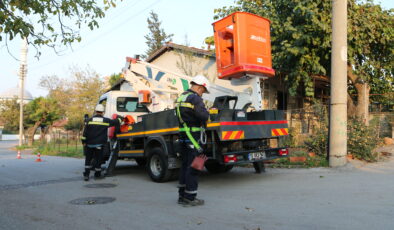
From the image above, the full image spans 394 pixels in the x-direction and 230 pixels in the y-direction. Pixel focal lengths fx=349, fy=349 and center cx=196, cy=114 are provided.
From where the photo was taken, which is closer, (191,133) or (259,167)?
(191,133)

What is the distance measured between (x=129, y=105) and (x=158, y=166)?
282 cm

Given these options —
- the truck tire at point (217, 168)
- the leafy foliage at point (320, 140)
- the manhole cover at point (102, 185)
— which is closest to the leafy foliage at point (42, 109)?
the manhole cover at point (102, 185)

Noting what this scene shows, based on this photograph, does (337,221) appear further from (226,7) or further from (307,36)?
(226,7)

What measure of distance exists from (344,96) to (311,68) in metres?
4.23

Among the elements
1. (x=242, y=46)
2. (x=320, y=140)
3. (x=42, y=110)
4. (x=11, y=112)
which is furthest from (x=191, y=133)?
(x=11, y=112)

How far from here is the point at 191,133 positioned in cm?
525

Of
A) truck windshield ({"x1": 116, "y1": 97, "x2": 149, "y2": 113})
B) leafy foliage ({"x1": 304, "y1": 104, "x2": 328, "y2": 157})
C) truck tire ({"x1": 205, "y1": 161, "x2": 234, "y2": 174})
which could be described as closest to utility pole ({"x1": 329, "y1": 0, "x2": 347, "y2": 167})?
leafy foliage ({"x1": 304, "y1": 104, "x2": 328, "y2": 157})

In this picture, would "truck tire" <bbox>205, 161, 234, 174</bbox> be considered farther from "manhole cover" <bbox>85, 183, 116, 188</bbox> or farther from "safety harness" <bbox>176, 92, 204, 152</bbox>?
"safety harness" <bbox>176, 92, 204, 152</bbox>

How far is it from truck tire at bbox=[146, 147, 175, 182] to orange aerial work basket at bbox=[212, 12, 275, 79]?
2106 mm

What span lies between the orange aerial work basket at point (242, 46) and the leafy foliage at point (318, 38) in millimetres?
4862

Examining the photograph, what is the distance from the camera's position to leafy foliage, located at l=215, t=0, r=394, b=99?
11.7 metres

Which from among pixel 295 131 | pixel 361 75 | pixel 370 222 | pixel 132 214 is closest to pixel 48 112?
pixel 295 131

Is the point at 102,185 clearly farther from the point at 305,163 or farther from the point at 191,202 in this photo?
the point at 305,163

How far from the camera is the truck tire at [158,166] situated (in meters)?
7.29
